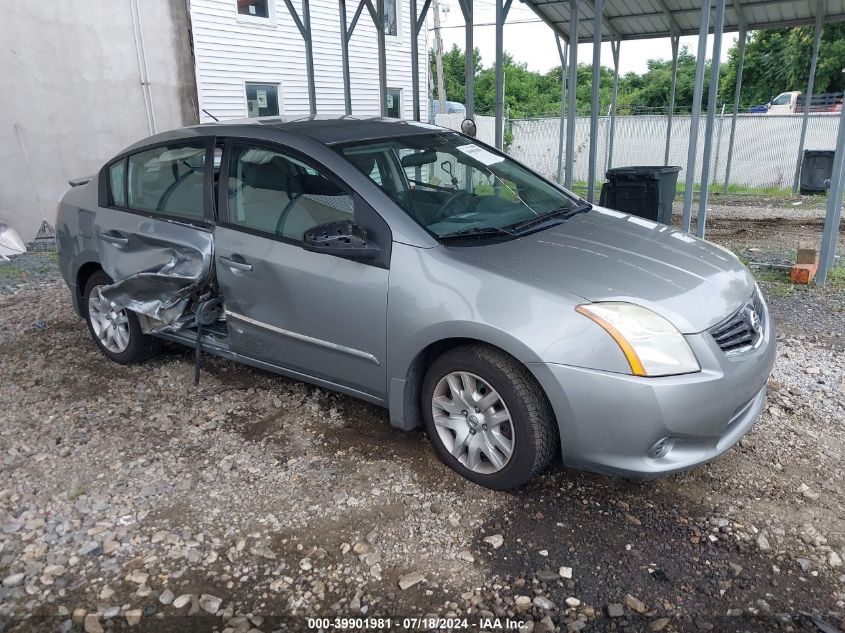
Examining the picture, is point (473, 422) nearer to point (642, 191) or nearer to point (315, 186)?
point (315, 186)

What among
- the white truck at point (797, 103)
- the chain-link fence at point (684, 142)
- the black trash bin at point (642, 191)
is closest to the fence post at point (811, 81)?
the chain-link fence at point (684, 142)

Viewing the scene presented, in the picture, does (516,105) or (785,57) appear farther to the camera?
(516,105)

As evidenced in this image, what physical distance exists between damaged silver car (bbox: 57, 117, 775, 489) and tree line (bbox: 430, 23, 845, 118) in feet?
98.0

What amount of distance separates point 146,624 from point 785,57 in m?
41.1

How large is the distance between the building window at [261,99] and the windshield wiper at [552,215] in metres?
11.0

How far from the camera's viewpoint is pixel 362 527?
295 centimetres

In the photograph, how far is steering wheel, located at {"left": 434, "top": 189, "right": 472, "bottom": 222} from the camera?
345 centimetres

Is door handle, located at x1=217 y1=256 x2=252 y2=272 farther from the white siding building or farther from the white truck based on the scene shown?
the white truck

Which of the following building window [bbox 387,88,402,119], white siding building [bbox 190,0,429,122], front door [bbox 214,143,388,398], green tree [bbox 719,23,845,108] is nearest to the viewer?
front door [bbox 214,143,388,398]

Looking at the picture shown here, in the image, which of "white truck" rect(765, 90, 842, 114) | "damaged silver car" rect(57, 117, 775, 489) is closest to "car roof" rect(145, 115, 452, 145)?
"damaged silver car" rect(57, 117, 775, 489)

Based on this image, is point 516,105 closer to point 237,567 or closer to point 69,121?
point 69,121

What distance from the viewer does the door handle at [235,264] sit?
3.71m

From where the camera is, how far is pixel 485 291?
295 centimetres

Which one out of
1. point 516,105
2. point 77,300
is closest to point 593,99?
point 77,300
